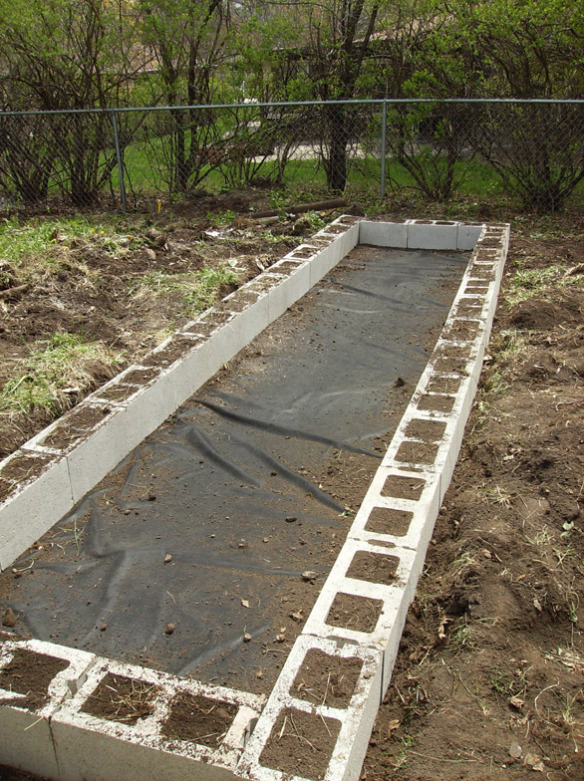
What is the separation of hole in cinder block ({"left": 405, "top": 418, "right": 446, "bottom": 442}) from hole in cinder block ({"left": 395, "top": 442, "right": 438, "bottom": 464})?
7 cm

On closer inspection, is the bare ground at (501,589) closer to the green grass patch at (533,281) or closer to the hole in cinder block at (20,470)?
the hole in cinder block at (20,470)

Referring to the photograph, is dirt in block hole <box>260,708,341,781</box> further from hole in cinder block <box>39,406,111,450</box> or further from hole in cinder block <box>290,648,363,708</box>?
hole in cinder block <box>39,406,111,450</box>

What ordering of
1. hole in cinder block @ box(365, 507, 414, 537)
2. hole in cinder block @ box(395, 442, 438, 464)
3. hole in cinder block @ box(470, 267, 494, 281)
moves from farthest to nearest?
hole in cinder block @ box(470, 267, 494, 281) → hole in cinder block @ box(395, 442, 438, 464) → hole in cinder block @ box(365, 507, 414, 537)

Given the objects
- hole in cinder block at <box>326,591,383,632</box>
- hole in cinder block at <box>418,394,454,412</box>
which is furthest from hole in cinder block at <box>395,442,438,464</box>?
hole in cinder block at <box>326,591,383,632</box>

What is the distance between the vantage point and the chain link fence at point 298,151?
27.6ft

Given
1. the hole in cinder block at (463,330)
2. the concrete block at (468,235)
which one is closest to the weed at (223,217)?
the concrete block at (468,235)

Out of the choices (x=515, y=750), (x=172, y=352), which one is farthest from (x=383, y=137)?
(x=515, y=750)

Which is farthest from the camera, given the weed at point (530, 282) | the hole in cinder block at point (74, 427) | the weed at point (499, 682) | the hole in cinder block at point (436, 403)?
the weed at point (530, 282)

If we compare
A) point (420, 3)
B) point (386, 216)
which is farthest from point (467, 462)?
point (420, 3)

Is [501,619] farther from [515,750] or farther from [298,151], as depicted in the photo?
[298,151]

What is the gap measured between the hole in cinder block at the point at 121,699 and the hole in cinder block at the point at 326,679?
18.8 inches

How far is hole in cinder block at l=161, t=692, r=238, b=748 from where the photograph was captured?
2164mm

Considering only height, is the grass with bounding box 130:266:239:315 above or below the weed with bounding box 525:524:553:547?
above

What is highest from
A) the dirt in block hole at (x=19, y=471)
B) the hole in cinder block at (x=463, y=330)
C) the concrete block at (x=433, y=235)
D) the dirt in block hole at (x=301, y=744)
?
the concrete block at (x=433, y=235)
